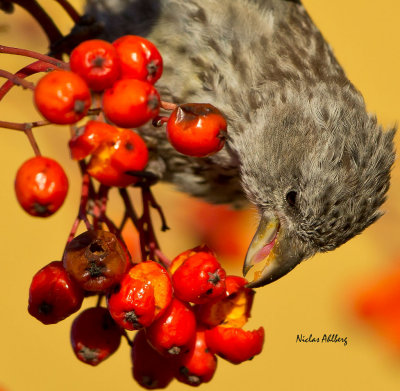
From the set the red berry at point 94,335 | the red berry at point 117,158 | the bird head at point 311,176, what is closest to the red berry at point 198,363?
the red berry at point 94,335

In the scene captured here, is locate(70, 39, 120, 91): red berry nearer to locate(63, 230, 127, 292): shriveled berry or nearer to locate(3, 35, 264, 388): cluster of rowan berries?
locate(3, 35, 264, 388): cluster of rowan berries

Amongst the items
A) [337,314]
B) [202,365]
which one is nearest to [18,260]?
[337,314]

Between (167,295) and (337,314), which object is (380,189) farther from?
(337,314)

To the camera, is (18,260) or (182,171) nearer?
(182,171)

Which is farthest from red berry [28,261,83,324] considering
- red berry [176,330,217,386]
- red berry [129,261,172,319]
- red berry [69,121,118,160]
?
red berry [176,330,217,386]

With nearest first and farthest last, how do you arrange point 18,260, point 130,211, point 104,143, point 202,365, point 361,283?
1. point 104,143
2. point 202,365
3. point 130,211
4. point 18,260
5. point 361,283

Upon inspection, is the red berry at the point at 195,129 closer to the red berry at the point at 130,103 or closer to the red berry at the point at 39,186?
the red berry at the point at 130,103
